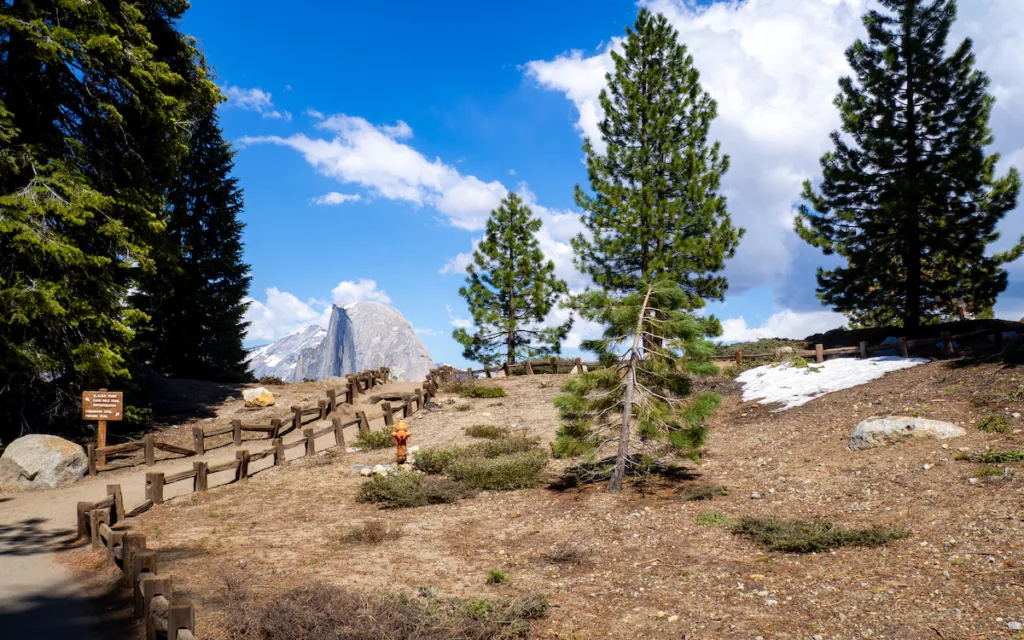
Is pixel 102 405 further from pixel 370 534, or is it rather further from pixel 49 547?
pixel 370 534

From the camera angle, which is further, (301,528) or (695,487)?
(695,487)

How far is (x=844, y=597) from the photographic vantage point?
6.27 m

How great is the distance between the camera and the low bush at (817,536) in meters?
7.68

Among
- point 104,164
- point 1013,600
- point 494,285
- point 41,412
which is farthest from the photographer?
point 494,285

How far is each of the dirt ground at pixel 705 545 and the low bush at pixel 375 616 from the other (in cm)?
29

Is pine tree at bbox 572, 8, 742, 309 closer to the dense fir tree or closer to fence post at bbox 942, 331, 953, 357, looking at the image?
fence post at bbox 942, 331, 953, 357

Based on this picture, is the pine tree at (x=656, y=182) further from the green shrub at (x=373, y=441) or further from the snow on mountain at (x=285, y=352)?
the snow on mountain at (x=285, y=352)

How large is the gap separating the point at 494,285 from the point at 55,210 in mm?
22168

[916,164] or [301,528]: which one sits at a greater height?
[916,164]

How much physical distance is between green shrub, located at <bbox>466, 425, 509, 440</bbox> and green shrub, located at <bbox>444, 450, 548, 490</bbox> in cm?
338

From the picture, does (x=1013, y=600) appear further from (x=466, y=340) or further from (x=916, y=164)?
(x=466, y=340)

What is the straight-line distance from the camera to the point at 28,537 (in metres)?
10.3

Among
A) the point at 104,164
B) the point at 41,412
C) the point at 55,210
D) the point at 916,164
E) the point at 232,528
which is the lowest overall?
the point at 232,528

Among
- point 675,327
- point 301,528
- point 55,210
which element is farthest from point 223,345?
point 675,327
